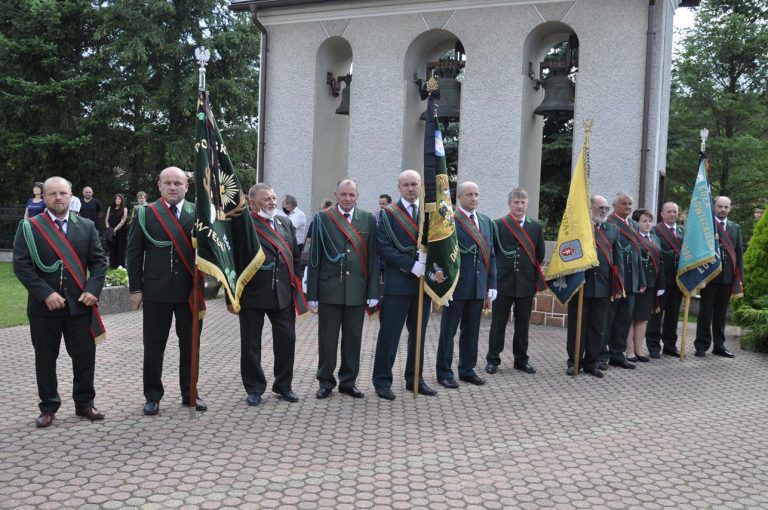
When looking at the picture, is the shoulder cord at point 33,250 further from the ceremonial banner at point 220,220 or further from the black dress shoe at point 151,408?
the black dress shoe at point 151,408

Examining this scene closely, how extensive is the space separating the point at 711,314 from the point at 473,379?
13.1ft

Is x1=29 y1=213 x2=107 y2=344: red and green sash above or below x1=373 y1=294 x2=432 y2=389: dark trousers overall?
above

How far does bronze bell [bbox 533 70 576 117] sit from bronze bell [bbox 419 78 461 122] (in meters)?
1.37

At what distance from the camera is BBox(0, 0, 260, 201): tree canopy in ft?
70.0

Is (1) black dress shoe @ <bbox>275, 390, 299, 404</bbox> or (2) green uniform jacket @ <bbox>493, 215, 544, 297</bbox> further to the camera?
(2) green uniform jacket @ <bbox>493, 215, 544, 297</bbox>

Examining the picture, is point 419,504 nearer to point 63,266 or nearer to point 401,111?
point 63,266

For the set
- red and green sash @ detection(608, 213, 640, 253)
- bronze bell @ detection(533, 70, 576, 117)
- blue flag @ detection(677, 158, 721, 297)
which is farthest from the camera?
bronze bell @ detection(533, 70, 576, 117)

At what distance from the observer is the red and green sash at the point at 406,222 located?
6.44 m

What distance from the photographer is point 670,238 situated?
8883mm

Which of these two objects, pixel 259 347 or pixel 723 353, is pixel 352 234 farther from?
pixel 723 353

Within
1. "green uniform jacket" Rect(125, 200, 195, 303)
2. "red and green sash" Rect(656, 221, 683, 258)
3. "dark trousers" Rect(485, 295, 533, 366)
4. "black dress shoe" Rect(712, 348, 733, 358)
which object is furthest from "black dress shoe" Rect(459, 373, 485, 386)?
"black dress shoe" Rect(712, 348, 733, 358)

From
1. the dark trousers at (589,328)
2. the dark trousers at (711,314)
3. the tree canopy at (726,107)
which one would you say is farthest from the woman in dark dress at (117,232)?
the tree canopy at (726,107)

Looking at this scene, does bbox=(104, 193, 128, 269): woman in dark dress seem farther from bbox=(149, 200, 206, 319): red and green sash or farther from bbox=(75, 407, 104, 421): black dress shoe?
bbox=(75, 407, 104, 421): black dress shoe

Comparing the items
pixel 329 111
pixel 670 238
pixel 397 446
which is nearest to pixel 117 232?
pixel 329 111
